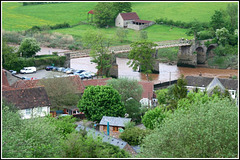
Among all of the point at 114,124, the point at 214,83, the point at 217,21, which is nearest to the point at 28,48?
the point at 214,83

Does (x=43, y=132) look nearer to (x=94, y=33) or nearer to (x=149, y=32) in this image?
(x=94, y=33)

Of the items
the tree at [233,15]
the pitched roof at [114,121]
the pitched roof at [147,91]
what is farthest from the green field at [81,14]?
the pitched roof at [114,121]

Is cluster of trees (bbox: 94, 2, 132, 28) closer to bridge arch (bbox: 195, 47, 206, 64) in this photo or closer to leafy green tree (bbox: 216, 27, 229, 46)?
bridge arch (bbox: 195, 47, 206, 64)

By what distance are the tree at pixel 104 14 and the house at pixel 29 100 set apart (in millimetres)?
59022

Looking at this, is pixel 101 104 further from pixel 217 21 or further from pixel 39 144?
pixel 217 21

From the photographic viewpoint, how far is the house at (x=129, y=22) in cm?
10031

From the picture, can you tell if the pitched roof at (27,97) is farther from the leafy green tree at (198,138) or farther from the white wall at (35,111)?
the leafy green tree at (198,138)

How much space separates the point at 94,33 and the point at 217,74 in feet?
67.9

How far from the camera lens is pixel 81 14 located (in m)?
111

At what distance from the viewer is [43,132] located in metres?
24.0

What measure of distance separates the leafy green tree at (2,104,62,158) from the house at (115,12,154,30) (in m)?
75.5

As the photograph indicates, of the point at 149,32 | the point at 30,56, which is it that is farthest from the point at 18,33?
the point at 149,32

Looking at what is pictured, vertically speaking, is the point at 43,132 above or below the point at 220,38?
below

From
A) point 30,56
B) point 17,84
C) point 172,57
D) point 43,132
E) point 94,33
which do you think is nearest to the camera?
point 43,132
